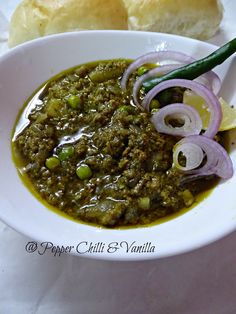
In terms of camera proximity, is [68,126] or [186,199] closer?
[186,199]

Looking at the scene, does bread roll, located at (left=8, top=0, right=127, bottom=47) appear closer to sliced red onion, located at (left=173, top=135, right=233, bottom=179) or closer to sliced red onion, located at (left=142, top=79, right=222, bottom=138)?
sliced red onion, located at (left=142, top=79, right=222, bottom=138)

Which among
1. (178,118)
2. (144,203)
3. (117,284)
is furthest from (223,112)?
(117,284)

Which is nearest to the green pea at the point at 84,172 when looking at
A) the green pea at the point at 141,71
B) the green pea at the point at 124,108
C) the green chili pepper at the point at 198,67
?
the green pea at the point at 124,108

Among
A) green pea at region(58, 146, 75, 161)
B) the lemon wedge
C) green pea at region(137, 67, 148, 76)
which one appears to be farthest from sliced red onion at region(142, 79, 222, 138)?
green pea at region(58, 146, 75, 161)

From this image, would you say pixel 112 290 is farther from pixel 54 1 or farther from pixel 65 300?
pixel 54 1

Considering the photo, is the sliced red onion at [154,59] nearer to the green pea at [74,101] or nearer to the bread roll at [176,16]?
the green pea at [74,101]

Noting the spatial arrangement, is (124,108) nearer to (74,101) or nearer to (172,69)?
(74,101)

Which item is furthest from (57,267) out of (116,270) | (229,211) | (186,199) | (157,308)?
(229,211)
